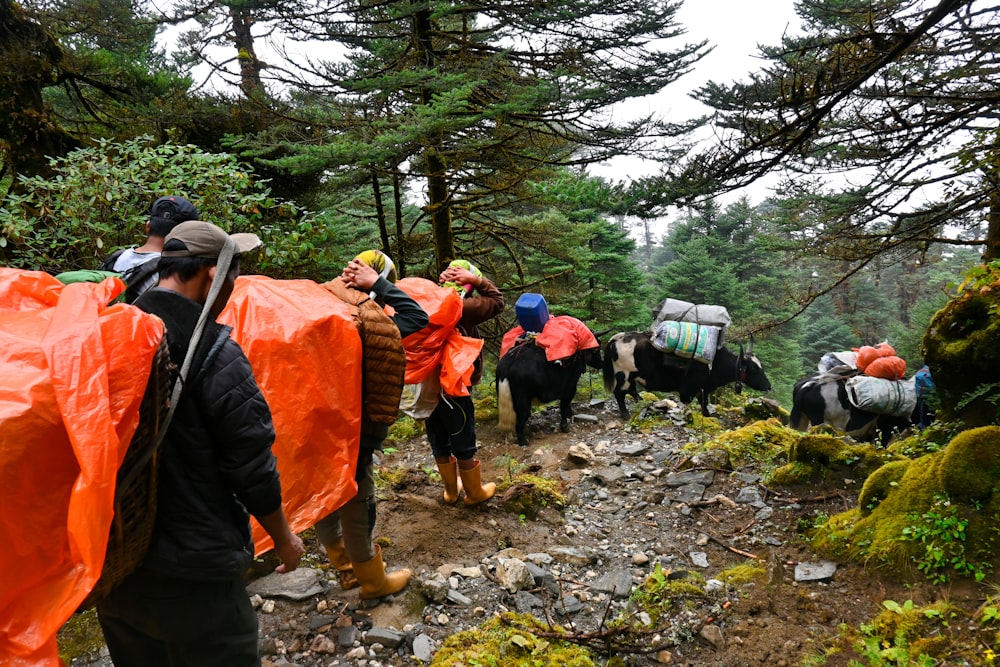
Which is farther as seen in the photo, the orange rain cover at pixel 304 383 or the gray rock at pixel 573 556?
the gray rock at pixel 573 556

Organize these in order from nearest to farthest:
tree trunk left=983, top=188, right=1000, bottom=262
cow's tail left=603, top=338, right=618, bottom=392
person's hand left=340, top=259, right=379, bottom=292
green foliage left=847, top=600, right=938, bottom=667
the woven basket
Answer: the woven basket
green foliage left=847, top=600, right=938, bottom=667
person's hand left=340, top=259, right=379, bottom=292
tree trunk left=983, top=188, right=1000, bottom=262
cow's tail left=603, top=338, right=618, bottom=392

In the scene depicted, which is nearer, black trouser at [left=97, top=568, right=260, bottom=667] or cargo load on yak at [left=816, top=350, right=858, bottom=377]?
black trouser at [left=97, top=568, right=260, bottom=667]

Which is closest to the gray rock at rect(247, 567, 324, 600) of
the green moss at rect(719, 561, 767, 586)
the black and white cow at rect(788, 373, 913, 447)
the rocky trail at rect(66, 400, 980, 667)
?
the rocky trail at rect(66, 400, 980, 667)

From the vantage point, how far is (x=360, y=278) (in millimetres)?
3174

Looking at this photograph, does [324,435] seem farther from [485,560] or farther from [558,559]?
[558,559]

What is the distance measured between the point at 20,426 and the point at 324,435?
4.77 ft

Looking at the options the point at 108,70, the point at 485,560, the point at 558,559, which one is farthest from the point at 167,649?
the point at 108,70

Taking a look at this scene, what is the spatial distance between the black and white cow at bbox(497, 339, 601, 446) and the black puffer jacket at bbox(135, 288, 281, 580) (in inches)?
229

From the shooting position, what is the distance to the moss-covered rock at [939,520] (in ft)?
10.2

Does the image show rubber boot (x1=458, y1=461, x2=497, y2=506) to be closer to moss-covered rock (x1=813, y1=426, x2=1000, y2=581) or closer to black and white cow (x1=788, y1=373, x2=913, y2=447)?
moss-covered rock (x1=813, y1=426, x2=1000, y2=581)

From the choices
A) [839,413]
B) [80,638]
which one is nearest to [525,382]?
[80,638]

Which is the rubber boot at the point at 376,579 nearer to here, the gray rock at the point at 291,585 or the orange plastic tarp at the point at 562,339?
the gray rock at the point at 291,585

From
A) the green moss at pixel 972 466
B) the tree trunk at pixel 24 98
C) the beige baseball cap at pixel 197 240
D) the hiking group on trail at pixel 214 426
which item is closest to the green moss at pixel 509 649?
the hiking group on trail at pixel 214 426

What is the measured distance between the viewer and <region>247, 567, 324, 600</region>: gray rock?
3.44 m
